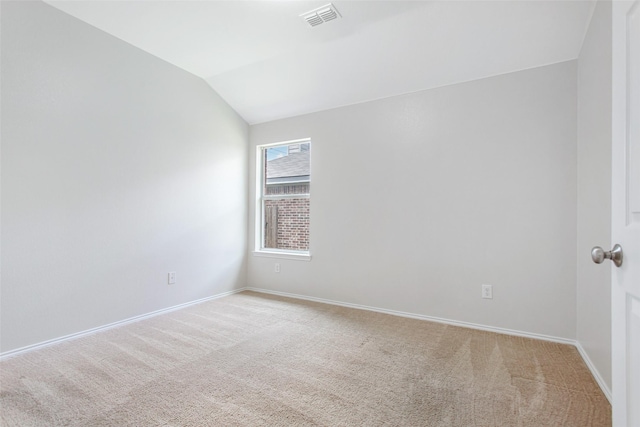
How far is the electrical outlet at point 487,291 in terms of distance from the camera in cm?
266

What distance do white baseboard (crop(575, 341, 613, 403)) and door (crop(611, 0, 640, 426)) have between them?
1189mm

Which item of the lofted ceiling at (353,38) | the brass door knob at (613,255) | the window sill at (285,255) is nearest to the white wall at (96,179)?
the lofted ceiling at (353,38)

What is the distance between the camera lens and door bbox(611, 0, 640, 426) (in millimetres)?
748

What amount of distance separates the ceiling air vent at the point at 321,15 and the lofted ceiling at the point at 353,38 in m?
0.04

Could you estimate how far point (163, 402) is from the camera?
164 centimetres

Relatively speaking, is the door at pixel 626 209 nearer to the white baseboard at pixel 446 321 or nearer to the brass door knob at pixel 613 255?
the brass door knob at pixel 613 255

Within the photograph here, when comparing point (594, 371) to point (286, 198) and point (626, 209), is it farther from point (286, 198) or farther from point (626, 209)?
point (286, 198)

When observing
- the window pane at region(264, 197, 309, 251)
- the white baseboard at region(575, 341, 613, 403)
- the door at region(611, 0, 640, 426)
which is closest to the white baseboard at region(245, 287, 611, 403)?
the white baseboard at region(575, 341, 613, 403)

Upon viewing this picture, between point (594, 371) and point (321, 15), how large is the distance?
3.21 meters

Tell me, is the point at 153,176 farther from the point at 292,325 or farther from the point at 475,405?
the point at 475,405

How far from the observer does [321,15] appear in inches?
93.5

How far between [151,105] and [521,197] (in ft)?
12.1

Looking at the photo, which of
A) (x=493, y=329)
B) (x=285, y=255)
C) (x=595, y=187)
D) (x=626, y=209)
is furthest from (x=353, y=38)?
(x=493, y=329)

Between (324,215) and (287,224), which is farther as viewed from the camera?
(287,224)
